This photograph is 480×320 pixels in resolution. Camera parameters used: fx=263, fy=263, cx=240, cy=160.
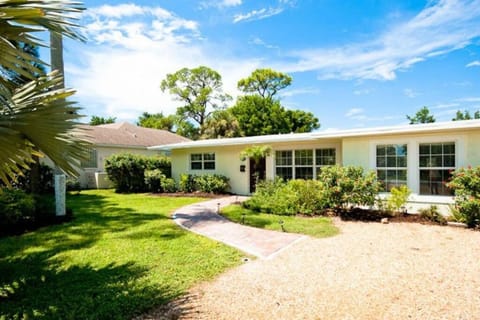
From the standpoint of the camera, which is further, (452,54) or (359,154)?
(452,54)

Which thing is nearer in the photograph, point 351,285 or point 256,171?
point 351,285

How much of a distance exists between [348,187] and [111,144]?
55.6 ft

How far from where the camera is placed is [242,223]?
7984 mm

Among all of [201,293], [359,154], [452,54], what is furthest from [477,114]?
[201,293]

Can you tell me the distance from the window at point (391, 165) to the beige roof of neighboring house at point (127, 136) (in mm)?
17012

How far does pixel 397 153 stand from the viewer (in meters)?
9.57

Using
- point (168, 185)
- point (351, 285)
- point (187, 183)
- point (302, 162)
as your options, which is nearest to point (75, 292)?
point (351, 285)

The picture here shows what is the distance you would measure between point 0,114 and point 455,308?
19.2 feet

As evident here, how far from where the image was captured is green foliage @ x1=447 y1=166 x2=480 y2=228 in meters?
7.07

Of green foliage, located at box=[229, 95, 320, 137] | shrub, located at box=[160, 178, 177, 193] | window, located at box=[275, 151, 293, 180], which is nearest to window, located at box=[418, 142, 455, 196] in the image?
window, located at box=[275, 151, 293, 180]

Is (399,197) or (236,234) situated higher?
(399,197)

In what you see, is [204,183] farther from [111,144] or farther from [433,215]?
[433,215]

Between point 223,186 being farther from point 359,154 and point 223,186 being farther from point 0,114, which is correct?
point 0,114

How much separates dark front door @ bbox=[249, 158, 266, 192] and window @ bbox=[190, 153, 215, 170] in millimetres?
2582
